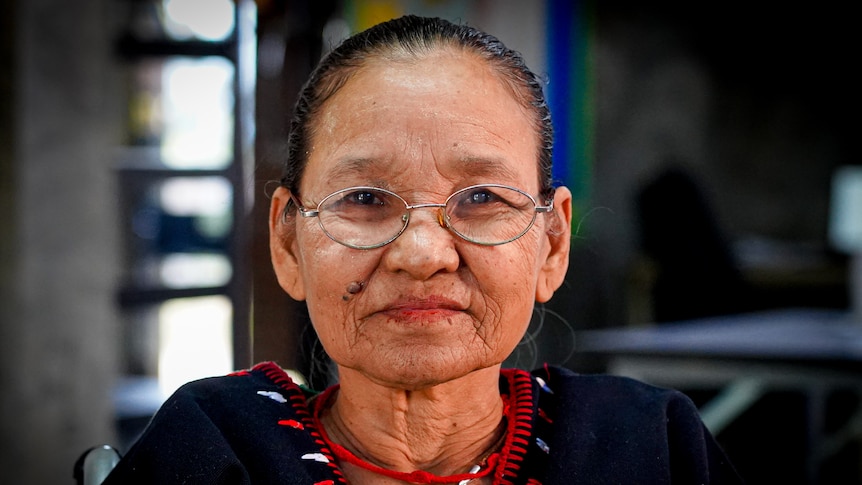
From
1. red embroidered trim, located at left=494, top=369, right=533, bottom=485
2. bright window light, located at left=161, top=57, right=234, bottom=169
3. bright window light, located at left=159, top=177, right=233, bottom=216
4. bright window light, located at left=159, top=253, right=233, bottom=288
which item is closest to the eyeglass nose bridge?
red embroidered trim, located at left=494, top=369, right=533, bottom=485

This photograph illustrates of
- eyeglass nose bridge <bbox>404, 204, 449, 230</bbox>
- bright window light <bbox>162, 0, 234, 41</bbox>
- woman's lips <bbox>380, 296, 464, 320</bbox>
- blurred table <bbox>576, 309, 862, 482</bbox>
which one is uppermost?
bright window light <bbox>162, 0, 234, 41</bbox>

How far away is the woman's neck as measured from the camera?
147cm

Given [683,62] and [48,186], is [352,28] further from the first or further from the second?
[683,62]

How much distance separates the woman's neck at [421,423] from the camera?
4.81ft

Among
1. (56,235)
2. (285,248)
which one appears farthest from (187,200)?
(285,248)

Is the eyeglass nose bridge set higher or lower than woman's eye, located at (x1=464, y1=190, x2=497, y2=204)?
lower

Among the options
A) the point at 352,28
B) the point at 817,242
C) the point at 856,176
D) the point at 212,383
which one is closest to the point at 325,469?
the point at 212,383

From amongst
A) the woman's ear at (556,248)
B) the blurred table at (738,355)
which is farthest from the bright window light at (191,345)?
the woman's ear at (556,248)

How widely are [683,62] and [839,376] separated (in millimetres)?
6297

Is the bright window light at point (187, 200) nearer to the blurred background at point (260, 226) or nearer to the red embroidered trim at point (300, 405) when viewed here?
the blurred background at point (260, 226)

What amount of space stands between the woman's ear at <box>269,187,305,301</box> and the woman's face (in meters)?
0.09

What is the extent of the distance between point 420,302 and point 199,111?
166 inches

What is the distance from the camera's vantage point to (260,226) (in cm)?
184

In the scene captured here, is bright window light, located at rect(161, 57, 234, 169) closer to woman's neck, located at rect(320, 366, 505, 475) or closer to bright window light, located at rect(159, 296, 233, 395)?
bright window light, located at rect(159, 296, 233, 395)
